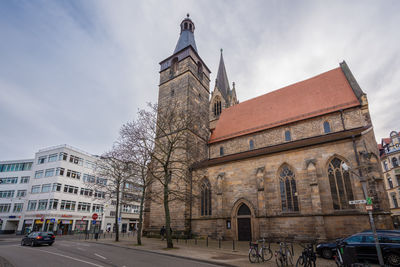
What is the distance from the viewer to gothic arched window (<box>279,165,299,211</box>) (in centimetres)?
1684

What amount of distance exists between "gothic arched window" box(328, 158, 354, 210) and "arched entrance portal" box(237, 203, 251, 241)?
259 inches

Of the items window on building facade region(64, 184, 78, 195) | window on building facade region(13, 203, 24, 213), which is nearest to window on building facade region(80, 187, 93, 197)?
window on building facade region(64, 184, 78, 195)

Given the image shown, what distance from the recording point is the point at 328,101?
1953 cm

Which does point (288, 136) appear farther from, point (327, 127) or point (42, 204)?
point (42, 204)

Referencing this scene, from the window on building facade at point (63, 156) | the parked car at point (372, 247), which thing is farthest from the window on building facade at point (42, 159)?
the parked car at point (372, 247)

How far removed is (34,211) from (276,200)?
37989 millimetres

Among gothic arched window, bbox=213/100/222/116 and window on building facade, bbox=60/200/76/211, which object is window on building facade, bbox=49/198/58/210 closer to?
window on building facade, bbox=60/200/76/211

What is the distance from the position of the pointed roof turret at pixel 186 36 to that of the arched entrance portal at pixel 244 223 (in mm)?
22176

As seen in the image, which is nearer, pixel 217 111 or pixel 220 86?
pixel 217 111

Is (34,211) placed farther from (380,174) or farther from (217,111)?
(380,174)

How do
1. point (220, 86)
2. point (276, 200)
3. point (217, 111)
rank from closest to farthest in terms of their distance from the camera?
point (276, 200)
point (217, 111)
point (220, 86)

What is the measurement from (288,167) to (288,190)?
181cm

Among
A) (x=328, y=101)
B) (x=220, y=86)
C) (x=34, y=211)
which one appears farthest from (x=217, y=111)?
(x=34, y=211)

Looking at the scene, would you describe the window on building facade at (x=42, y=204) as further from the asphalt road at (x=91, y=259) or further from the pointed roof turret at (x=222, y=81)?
the pointed roof turret at (x=222, y=81)
